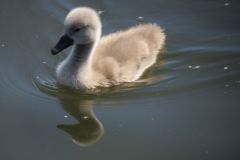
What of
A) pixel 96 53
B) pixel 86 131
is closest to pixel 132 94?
pixel 96 53

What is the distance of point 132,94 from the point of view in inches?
209

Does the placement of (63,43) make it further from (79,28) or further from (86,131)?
(86,131)

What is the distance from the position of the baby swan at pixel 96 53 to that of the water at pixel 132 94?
0.11 m

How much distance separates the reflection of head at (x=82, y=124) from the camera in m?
4.79

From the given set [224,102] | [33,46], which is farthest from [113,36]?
[224,102]

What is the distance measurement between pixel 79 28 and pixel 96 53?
0.47 metres

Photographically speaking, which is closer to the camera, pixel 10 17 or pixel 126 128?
pixel 126 128

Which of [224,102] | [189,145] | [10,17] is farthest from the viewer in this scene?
[10,17]

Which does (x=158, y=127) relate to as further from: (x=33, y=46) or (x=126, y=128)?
(x=33, y=46)

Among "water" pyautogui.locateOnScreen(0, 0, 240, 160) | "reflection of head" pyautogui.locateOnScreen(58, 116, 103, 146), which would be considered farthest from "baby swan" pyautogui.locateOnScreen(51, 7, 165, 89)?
"reflection of head" pyautogui.locateOnScreen(58, 116, 103, 146)

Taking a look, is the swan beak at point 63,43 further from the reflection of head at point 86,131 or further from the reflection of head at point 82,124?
the reflection of head at point 86,131

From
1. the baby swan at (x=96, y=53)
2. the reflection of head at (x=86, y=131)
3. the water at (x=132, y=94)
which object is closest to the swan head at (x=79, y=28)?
the baby swan at (x=96, y=53)

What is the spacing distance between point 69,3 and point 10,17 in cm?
66

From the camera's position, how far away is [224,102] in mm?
5211
